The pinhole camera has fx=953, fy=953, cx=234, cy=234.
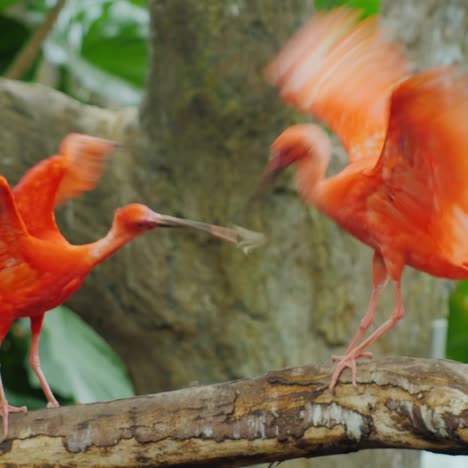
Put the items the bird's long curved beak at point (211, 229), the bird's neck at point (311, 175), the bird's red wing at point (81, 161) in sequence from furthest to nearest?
the bird's red wing at point (81, 161), the bird's neck at point (311, 175), the bird's long curved beak at point (211, 229)

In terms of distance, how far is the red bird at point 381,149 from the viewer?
8.18 feet

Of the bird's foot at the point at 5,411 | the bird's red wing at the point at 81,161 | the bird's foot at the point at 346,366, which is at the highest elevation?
A: the bird's red wing at the point at 81,161

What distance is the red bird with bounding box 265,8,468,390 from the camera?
8.18 feet

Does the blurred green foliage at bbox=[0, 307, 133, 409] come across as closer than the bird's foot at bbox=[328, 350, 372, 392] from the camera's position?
No

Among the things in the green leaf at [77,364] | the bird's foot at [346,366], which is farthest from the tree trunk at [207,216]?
the bird's foot at [346,366]

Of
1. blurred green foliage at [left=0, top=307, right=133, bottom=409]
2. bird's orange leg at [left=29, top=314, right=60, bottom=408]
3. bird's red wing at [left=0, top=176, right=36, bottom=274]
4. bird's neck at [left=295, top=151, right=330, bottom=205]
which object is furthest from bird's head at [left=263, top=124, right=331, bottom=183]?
blurred green foliage at [left=0, top=307, right=133, bottom=409]

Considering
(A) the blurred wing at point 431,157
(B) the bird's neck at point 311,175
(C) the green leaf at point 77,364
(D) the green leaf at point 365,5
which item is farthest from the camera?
(D) the green leaf at point 365,5

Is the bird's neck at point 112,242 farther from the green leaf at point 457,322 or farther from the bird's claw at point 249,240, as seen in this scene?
the green leaf at point 457,322

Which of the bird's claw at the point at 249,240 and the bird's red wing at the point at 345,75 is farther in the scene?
the bird's red wing at the point at 345,75

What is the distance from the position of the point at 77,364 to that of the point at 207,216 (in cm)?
119

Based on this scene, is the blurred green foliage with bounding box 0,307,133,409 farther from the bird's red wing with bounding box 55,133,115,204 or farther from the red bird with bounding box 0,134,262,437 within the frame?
→ the red bird with bounding box 0,134,262,437

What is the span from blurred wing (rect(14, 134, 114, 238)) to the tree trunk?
1166 mm

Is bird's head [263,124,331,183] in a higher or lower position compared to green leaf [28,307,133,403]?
higher

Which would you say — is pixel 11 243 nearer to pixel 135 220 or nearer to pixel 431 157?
pixel 135 220
